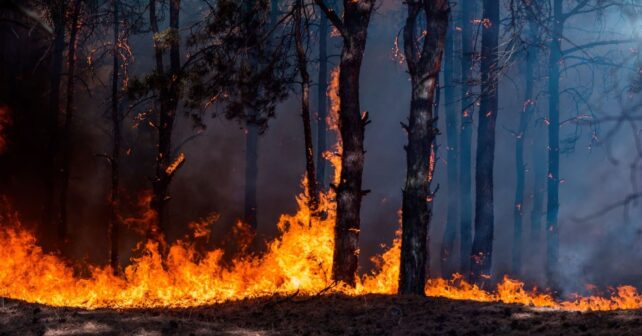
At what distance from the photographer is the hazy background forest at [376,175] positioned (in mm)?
29125

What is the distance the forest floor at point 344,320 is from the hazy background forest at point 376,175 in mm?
17305

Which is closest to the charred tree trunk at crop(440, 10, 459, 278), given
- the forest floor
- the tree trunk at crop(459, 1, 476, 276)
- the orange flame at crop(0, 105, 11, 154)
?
the tree trunk at crop(459, 1, 476, 276)

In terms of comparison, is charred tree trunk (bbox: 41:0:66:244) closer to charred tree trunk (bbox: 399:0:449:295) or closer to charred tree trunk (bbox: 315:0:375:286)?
charred tree trunk (bbox: 315:0:375:286)

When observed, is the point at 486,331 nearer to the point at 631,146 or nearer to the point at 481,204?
the point at 481,204

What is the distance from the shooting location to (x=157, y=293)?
13.7 metres

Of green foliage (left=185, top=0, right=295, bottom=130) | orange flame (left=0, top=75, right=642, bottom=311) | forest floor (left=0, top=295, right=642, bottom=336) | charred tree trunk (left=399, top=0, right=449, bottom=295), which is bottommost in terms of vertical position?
forest floor (left=0, top=295, right=642, bottom=336)

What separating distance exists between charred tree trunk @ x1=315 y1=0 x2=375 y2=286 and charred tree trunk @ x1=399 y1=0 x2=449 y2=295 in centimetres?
138

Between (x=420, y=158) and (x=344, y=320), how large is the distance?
386 centimetres

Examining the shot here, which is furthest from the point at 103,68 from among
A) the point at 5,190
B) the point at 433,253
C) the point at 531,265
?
the point at 531,265

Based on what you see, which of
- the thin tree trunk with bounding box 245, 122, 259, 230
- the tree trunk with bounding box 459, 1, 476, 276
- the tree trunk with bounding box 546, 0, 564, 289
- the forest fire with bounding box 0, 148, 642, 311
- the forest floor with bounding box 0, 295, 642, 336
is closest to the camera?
the forest floor with bounding box 0, 295, 642, 336

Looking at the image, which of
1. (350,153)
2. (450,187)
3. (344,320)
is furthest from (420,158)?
(450,187)

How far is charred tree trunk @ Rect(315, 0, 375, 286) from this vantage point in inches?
506

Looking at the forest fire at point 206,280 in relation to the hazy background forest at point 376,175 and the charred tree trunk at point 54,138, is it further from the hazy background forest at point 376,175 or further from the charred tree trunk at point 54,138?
the hazy background forest at point 376,175

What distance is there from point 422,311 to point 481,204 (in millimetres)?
9439
